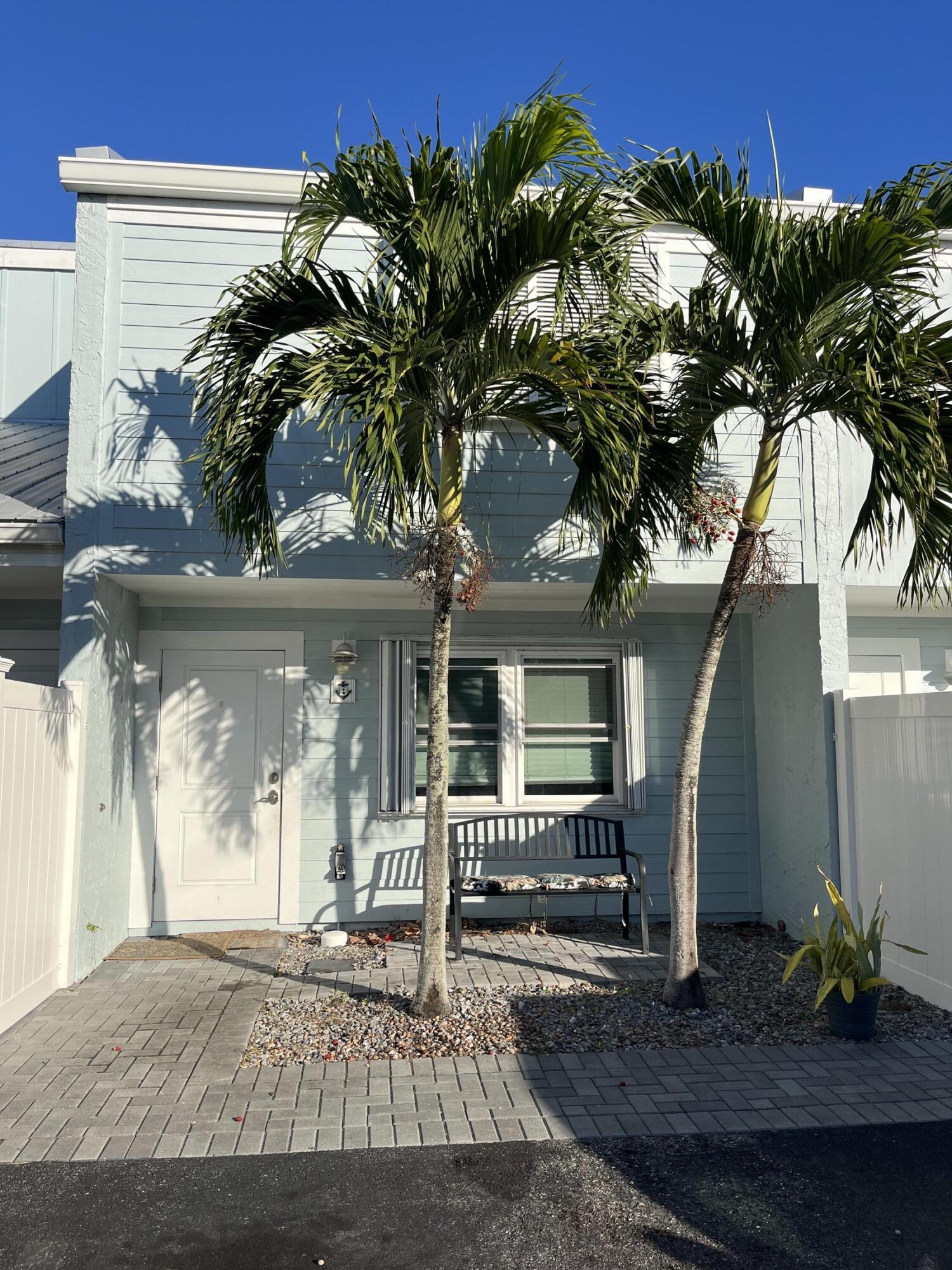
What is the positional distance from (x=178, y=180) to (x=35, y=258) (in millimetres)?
3561

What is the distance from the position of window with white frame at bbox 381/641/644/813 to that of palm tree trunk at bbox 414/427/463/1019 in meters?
2.48

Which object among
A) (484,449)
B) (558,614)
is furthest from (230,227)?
(558,614)

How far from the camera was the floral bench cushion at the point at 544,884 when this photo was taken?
6.72 metres

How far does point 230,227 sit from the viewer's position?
6.81 meters

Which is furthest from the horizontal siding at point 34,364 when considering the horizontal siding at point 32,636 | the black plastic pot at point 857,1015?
the black plastic pot at point 857,1015

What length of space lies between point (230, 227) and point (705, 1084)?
20.5 ft

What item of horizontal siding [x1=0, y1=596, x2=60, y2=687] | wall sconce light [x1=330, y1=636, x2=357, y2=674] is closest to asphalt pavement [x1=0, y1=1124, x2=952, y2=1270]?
wall sconce light [x1=330, y1=636, x2=357, y2=674]

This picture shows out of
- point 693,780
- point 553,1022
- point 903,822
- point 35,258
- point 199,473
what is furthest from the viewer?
point 35,258

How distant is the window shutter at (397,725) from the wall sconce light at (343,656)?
0.26 metres

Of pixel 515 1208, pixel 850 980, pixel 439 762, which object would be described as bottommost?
pixel 515 1208

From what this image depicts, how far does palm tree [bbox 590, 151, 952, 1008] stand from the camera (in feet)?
15.2

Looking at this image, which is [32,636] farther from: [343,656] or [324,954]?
[324,954]

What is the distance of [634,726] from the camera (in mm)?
7949

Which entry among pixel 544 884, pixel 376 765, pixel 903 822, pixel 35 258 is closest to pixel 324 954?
pixel 376 765
